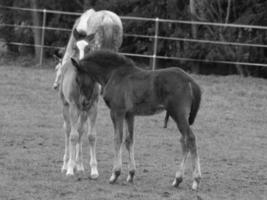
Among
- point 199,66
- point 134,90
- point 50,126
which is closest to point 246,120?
point 50,126

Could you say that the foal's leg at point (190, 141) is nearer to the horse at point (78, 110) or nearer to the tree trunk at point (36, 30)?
the horse at point (78, 110)

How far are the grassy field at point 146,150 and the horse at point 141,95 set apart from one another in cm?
46

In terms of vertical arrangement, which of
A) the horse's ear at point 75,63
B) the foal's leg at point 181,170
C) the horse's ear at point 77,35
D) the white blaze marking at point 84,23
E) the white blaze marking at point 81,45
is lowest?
the foal's leg at point 181,170

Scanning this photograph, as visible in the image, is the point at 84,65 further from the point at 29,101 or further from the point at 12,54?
the point at 12,54

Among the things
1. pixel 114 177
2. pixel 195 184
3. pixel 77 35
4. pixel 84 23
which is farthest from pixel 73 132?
pixel 84 23

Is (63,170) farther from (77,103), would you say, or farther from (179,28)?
(179,28)

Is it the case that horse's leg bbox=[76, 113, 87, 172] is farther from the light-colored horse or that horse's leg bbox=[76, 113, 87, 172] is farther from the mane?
the mane

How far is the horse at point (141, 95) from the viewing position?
26.3 ft

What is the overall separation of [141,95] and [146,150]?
2874 mm

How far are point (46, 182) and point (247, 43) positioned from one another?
14.2 m

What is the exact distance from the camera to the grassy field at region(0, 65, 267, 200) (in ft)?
25.7

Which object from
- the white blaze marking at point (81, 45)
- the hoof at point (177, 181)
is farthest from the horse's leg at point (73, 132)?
the hoof at point (177, 181)

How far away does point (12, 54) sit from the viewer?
26.1m

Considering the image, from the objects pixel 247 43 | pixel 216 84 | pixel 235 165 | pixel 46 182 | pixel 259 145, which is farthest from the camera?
pixel 247 43
